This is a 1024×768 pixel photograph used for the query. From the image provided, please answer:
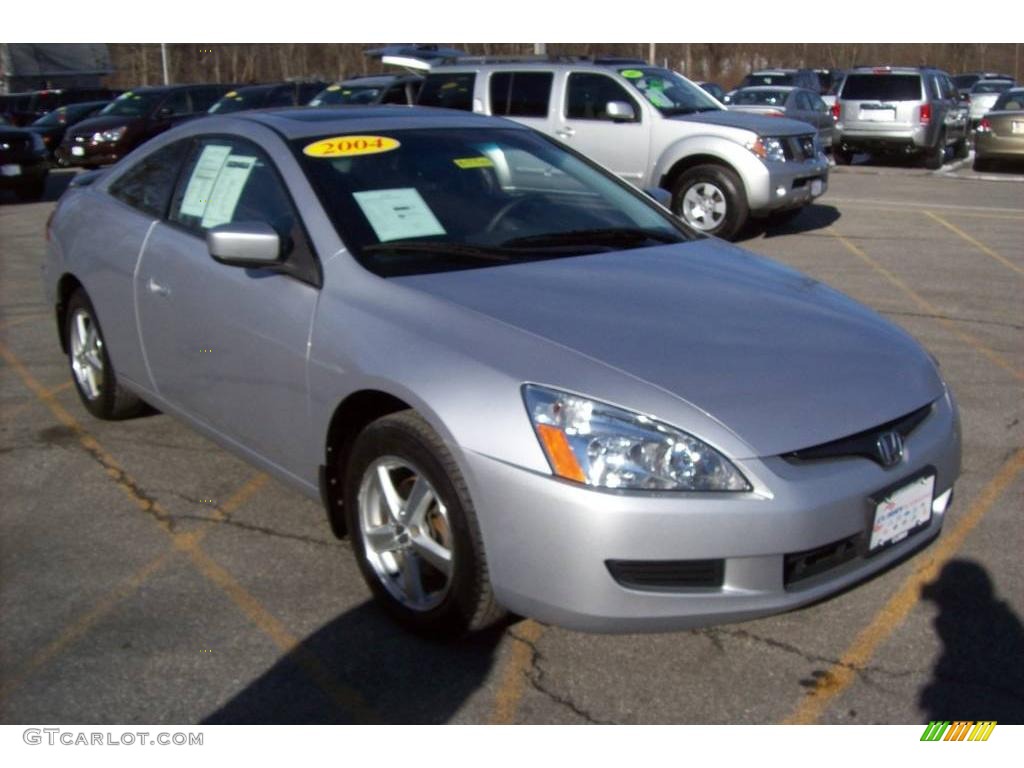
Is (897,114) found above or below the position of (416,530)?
below

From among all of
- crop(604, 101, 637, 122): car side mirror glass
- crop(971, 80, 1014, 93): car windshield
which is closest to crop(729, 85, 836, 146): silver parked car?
crop(971, 80, 1014, 93): car windshield

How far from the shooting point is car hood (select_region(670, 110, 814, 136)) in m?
11.8

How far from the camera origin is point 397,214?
4.15 m

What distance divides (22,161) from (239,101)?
166 inches

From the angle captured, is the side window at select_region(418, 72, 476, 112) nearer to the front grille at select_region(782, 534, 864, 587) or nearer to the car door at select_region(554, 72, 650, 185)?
the car door at select_region(554, 72, 650, 185)

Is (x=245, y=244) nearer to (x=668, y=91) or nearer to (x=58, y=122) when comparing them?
(x=668, y=91)

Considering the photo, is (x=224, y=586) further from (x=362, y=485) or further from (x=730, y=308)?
(x=730, y=308)

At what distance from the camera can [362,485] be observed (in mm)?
3740

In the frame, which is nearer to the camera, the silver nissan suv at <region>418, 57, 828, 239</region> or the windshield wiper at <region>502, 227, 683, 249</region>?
the windshield wiper at <region>502, 227, 683, 249</region>

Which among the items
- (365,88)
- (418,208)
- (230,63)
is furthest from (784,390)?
(230,63)

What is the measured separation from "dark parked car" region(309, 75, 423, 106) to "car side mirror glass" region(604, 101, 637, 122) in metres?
2.87

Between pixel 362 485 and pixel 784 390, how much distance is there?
1334 mm

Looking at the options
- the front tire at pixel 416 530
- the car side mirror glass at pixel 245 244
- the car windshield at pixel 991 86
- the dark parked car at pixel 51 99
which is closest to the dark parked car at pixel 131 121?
the dark parked car at pixel 51 99

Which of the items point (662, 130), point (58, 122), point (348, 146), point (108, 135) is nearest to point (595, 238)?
point (348, 146)
